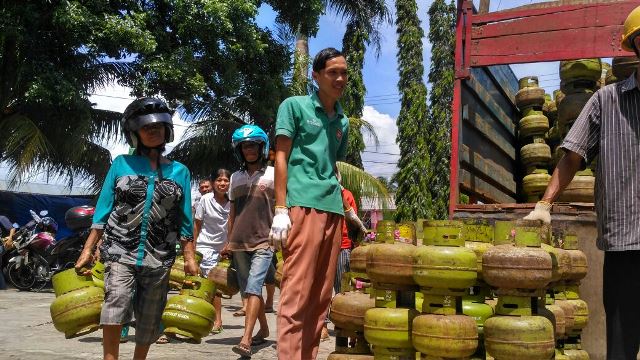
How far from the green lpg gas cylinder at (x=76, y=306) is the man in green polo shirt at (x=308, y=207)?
125 centimetres

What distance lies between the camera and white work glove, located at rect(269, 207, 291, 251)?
3.53 meters

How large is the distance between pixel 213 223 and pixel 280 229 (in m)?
4.06

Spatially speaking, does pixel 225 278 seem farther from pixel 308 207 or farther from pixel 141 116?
pixel 308 207

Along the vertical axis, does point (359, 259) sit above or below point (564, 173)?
below

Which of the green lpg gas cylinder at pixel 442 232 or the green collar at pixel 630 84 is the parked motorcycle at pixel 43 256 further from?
the green collar at pixel 630 84

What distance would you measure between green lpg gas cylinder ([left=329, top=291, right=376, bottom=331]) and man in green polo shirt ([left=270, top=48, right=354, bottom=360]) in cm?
46

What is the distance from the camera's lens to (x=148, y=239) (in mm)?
3906

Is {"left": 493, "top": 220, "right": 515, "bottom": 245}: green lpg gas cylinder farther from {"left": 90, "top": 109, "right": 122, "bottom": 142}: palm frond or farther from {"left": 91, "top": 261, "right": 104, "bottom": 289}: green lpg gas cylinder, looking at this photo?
{"left": 90, "top": 109, "right": 122, "bottom": 142}: palm frond

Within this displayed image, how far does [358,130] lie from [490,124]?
16.3 metres

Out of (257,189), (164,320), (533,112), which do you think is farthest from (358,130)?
(164,320)

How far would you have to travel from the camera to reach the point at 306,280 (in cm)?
360

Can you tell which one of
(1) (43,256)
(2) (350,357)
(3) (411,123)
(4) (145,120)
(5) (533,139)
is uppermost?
(3) (411,123)

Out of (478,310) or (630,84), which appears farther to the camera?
(478,310)

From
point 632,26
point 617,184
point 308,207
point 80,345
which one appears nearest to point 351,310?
point 308,207
